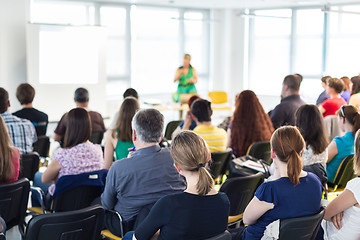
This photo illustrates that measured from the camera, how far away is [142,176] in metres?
2.92

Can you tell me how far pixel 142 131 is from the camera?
9.96ft

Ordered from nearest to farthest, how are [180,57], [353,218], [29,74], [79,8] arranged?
[353,218]
[29,74]
[79,8]
[180,57]

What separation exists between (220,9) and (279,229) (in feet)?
36.4

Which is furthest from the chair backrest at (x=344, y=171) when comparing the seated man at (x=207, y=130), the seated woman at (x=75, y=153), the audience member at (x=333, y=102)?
the seated woman at (x=75, y=153)

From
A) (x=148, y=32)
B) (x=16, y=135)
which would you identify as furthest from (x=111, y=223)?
(x=148, y=32)

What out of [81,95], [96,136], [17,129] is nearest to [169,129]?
[96,136]

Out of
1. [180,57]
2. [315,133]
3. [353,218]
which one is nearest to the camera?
[353,218]

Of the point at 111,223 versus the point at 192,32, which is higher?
the point at 192,32

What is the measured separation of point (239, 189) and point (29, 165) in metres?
1.95

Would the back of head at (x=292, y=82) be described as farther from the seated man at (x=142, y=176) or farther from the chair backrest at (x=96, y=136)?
the seated man at (x=142, y=176)

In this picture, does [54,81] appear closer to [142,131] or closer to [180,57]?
[180,57]

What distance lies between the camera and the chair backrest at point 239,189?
3.25 metres

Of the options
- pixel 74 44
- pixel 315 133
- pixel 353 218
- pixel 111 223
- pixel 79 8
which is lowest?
pixel 111 223

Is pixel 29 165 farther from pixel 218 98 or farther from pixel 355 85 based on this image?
pixel 218 98
